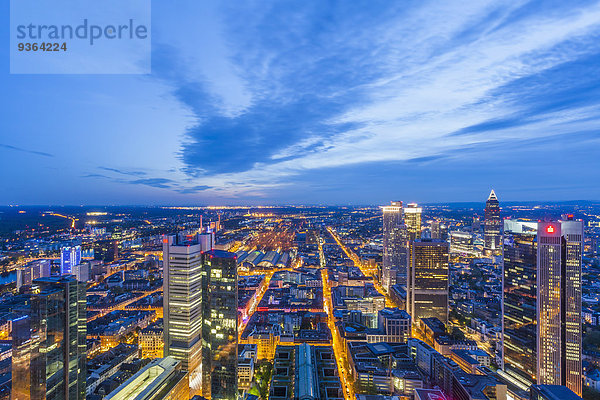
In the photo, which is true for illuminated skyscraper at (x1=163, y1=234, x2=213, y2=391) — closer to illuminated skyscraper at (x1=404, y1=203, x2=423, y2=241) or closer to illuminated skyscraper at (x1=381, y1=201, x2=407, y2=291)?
illuminated skyscraper at (x1=381, y1=201, x2=407, y2=291)

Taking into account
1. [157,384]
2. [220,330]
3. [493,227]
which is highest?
[493,227]

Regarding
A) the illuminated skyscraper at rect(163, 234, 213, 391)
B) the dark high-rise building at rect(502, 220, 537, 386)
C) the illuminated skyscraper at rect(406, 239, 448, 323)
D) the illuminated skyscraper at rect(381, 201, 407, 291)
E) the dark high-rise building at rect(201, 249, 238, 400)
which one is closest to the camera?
the dark high-rise building at rect(201, 249, 238, 400)

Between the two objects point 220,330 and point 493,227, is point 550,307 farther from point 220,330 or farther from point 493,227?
point 493,227

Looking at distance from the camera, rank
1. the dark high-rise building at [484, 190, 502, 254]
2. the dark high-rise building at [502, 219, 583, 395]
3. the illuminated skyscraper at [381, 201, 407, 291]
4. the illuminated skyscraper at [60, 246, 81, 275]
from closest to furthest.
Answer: the dark high-rise building at [502, 219, 583, 395] < the illuminated skyscraper at [60, 246, 81, 275] < the illuminated skyscraper at [381, 201, 407, 291] < the dark high-rise building at [484, 190, 502, 254]

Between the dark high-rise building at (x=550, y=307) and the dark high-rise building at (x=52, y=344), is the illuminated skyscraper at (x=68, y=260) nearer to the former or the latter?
the dark high-rise building at (x=52, y=344)

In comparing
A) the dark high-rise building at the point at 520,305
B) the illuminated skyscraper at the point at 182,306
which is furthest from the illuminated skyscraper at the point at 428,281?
the illuminated skyscraper at the point at 182,306

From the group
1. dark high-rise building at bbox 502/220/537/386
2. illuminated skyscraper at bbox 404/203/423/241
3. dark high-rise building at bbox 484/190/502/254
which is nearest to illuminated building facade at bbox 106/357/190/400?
dark high-rise building at bbox 502/220/537/386

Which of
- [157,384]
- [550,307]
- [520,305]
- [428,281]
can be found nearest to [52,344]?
[157,384]
